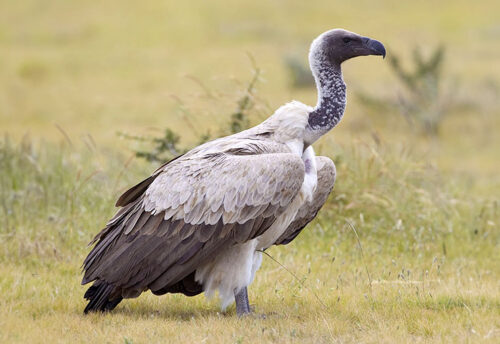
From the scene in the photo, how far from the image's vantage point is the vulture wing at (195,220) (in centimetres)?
571

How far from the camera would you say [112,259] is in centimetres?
581

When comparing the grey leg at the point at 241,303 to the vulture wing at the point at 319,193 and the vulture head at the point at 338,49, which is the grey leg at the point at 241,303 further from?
the vulture head at the point at 338,49

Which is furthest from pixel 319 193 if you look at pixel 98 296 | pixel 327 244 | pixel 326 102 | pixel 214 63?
pixel 214 63

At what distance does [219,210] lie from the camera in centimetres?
577

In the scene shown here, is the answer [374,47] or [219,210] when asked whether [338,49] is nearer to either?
[374,47]

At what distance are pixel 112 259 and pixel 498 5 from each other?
36339 mm

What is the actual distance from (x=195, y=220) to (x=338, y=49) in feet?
6.04

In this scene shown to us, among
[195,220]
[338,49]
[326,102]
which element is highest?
[338,49]

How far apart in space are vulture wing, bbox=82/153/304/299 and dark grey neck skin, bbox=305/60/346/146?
45cm

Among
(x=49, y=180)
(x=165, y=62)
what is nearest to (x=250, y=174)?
(x=49, y=180)

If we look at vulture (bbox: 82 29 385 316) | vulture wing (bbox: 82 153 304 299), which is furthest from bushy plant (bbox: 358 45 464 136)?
vulture wing (bbox: 82 153 304 299)

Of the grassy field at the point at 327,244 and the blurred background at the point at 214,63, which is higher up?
the grassy field at the point at 327,244

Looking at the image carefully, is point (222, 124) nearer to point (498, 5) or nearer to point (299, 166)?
point (299, 166)

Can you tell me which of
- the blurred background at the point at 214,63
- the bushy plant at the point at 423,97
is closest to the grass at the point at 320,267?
the blurred background at the point at 214,63
